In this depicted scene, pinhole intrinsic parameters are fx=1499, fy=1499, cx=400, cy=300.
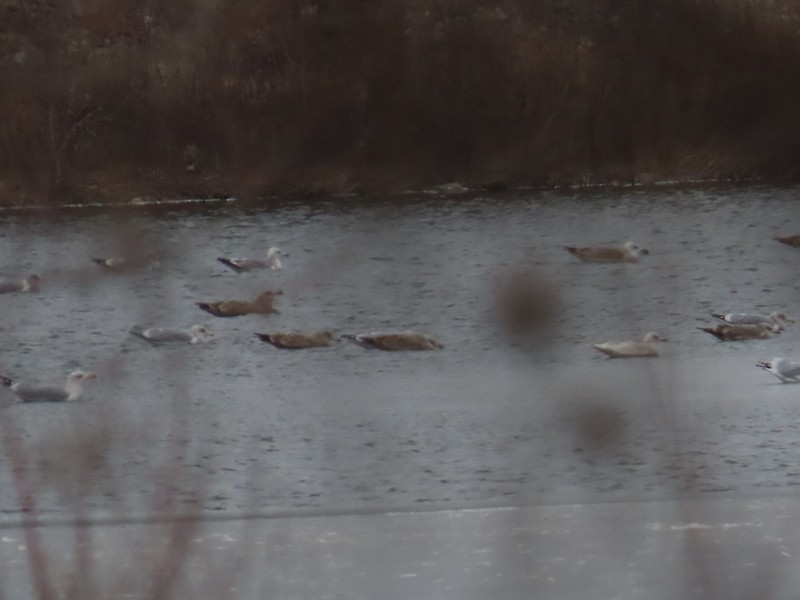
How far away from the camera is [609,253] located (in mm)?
12883

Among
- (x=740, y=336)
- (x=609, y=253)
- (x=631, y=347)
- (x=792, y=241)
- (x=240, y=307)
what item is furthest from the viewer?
(x=792, y=241)

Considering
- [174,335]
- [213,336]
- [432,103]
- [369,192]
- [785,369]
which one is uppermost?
[785,369]

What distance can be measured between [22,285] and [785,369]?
6635 mm

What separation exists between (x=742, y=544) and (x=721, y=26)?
19.3m

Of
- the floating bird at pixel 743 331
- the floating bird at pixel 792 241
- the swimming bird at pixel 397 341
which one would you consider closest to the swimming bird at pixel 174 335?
the swimming bird at pixel 397 341

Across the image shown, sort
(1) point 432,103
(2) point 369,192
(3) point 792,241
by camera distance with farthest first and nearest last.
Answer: (1) point 432,103
(2) point 369,192
(3) point 792,241

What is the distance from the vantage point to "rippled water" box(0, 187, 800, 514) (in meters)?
5.82

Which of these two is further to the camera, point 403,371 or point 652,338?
point 652,338

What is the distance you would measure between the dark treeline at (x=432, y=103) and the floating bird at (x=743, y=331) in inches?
228

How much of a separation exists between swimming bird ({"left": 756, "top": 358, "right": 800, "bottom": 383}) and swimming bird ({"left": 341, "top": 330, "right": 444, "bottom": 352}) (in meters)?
2.26

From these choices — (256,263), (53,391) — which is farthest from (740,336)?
(256,263)

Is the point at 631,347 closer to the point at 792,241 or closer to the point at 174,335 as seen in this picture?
the point at 174,335

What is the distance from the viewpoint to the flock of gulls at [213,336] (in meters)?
8.23

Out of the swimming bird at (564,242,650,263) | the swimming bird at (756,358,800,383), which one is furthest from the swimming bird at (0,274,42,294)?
the swimming bird at (756,358,800,383)
